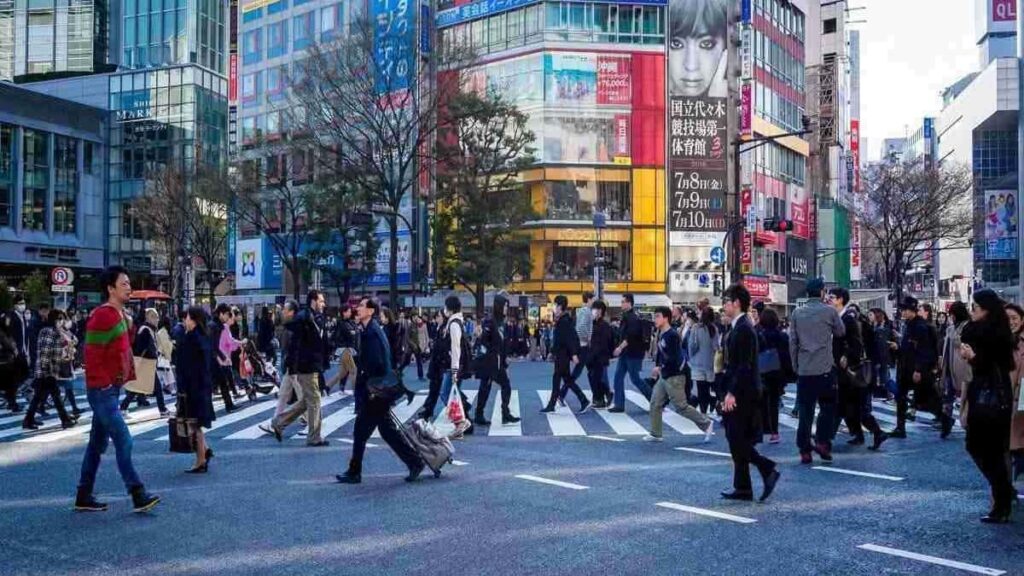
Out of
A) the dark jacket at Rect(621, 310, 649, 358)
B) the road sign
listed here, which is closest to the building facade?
the road sign

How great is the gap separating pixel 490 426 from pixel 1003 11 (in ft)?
213

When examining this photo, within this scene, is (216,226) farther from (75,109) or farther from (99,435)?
(99,435)

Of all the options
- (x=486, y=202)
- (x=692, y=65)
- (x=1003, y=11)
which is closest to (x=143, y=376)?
(x=486, y=202)

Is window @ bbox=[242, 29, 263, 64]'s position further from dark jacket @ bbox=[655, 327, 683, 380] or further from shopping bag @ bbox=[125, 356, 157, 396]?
dark jacket @ bbox=[655, 327, 683, 380]

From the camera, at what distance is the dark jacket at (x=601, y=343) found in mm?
15320

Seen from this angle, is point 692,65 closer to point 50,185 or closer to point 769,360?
point 50,185

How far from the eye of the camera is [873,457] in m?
10.6

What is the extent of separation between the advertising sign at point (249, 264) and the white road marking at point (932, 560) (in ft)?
200

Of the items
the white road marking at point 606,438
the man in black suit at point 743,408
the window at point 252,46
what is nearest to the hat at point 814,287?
the man in black suit at point 743,408

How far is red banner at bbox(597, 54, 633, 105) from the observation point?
168 ft

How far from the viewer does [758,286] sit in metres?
56.5

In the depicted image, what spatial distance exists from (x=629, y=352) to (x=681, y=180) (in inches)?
1493

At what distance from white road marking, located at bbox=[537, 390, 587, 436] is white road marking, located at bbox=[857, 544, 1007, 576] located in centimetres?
638

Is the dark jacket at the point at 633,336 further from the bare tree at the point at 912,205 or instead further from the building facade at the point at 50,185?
the building facade at the point at 50,185
